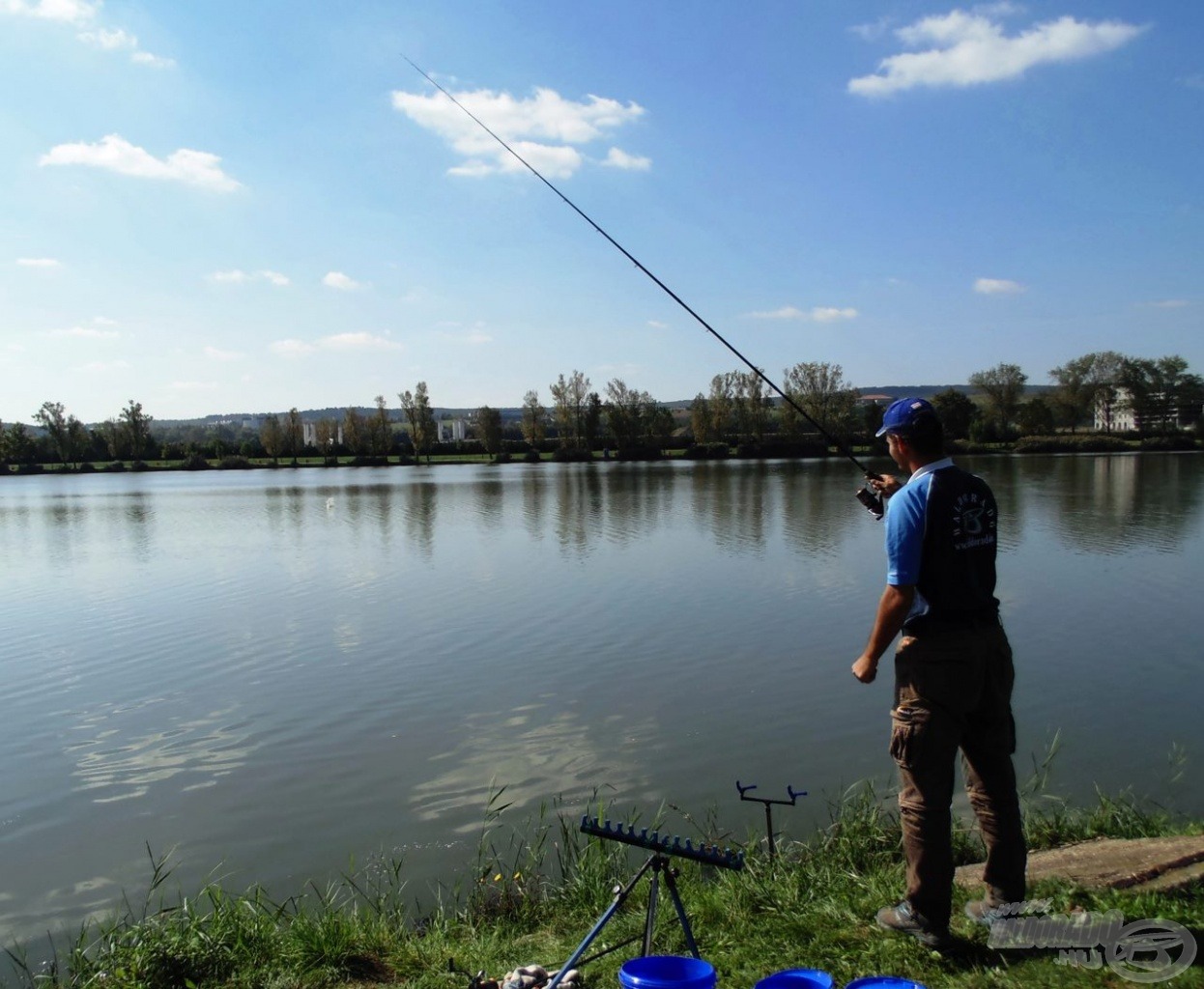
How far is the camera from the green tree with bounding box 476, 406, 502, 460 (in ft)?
323

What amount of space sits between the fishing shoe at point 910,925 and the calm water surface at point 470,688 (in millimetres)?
2691

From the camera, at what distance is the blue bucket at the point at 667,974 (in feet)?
9.39

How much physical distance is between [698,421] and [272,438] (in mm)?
48244

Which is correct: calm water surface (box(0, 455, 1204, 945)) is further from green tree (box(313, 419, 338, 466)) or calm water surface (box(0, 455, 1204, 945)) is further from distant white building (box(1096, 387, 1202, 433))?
green tree (box(313, 419, 338, 466))

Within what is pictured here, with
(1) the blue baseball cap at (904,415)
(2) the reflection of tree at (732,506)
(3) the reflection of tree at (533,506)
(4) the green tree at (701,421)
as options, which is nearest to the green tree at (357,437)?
(4) the green tree at (701,421)

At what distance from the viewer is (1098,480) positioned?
40.1 m

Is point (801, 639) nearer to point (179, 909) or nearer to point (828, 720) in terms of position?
point (828, 720)

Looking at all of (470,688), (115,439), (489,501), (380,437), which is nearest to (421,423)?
(380,437)

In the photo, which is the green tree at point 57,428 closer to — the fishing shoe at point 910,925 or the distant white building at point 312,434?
the distant white building at point 312,434

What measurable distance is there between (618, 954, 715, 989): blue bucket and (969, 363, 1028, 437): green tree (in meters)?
88.2

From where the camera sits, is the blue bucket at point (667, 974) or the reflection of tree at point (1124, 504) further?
the reflection of tree at point (1124, 504)

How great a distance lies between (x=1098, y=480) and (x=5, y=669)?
40.3 meters

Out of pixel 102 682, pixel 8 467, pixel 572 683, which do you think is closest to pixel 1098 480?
pixel 572 683

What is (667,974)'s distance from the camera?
3006 mm
